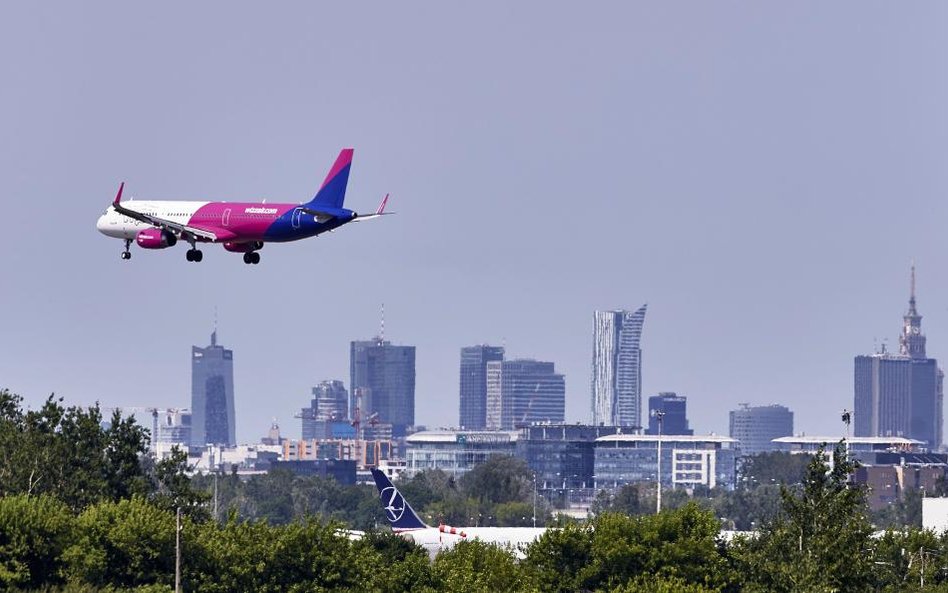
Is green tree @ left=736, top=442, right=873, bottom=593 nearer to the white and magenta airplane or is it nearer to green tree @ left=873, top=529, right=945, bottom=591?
green tree @ left=873, top=529, right=945, bottom=591

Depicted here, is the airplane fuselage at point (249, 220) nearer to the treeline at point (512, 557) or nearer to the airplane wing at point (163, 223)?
the airplane wing at point (163, 223)

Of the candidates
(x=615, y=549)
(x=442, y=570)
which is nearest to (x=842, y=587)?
(x=615, y=549)

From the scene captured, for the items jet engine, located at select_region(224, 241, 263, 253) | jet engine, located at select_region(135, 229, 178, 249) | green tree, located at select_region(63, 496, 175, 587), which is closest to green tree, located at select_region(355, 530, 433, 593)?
green tree, located at select_region(63, 496, 175, 587)

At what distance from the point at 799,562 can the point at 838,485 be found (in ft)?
28.0

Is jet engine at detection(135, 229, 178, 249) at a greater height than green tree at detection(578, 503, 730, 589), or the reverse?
jet engine at detection(135, 229, 178, 249)

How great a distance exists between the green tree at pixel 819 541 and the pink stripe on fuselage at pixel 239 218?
3951 cm

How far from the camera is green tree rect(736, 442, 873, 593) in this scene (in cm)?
13725

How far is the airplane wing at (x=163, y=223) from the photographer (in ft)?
529

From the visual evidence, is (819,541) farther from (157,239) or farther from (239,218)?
(157,239)

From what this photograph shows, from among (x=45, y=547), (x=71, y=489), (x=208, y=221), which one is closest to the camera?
(x=45, y=547)

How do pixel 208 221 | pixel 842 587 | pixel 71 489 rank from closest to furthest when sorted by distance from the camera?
pixel 842 587
pixel 208 221
pixel 71 489

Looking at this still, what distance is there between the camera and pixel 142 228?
17000cm

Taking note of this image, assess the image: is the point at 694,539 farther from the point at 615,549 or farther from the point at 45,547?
the point at 45,547

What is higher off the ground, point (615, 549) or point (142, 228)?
point (142, 228)
